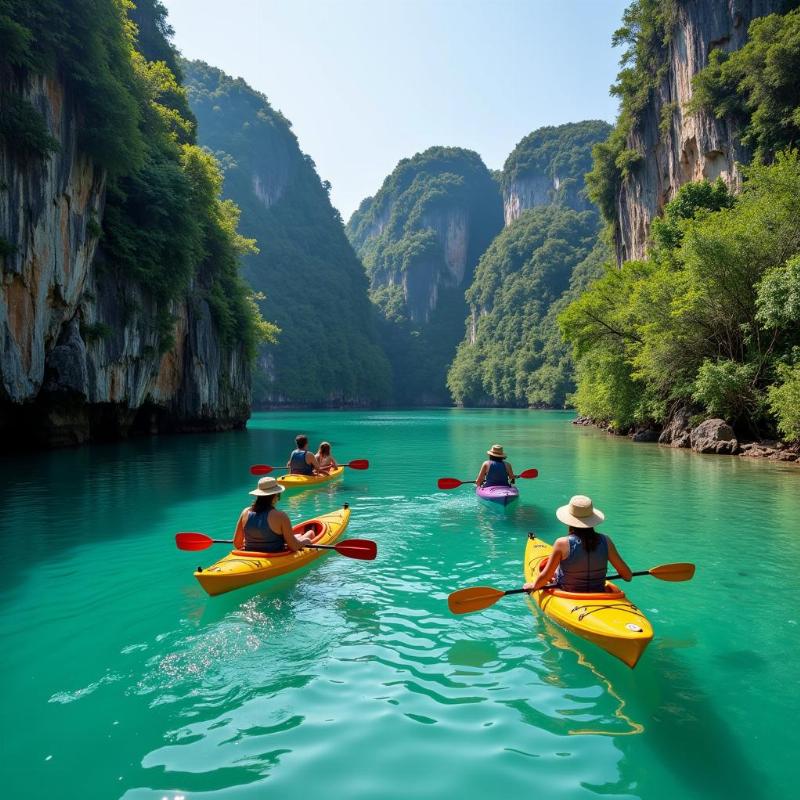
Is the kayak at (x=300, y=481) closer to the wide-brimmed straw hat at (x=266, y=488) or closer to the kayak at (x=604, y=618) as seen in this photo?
the wide-brimmed straw hat at (x=266, y=488)

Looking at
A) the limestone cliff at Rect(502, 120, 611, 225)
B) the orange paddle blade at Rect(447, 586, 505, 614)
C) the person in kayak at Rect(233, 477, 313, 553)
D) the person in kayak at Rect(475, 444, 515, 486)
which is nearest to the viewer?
Result: the orange paddle blade at Rect(447, 586, 505, 614)

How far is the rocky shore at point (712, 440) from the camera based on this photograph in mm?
18000

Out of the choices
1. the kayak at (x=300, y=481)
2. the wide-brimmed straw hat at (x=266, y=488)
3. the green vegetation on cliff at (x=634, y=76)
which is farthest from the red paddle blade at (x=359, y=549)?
the green vegetation on cliff at (x=634, y=76)

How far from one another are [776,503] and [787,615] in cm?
656

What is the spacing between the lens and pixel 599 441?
2628cm

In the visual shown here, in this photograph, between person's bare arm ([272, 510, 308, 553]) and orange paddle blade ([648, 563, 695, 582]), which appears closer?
orange paddle blade ([648, 563, 695, 582])

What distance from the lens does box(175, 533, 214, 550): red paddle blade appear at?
696cm

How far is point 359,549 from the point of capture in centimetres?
674

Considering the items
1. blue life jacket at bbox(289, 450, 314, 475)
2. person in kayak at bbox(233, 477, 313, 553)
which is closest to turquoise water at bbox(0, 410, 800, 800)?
person in kayak at bbox(233, 477, 313, 553)

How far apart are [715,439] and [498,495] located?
13.4 metres

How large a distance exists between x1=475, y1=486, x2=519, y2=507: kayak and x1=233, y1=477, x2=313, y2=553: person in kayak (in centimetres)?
491

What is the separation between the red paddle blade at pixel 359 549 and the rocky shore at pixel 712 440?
16.0 metres

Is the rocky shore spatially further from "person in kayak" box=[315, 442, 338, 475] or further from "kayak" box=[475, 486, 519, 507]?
"person in kayak" box=[315, 442, 338, 475]

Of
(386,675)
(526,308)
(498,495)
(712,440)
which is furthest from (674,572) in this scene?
(526,308)
